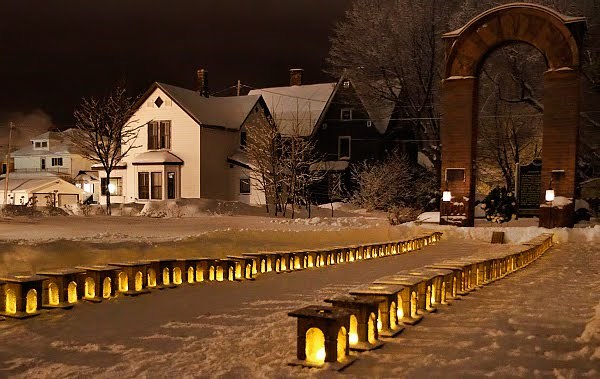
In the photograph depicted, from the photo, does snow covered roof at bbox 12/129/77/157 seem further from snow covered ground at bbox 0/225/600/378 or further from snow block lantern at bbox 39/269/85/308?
snow covered ground at bbox 0/225/600/378

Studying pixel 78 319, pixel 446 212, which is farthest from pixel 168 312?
pixel 446 212

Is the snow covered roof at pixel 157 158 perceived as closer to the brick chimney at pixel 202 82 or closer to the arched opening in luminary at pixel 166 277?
the brick chimney at pixel 202 82

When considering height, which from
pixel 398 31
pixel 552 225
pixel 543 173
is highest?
pixel 398 31

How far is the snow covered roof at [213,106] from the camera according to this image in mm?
36375

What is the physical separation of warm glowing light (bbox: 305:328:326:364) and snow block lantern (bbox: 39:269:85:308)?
3.86 metres

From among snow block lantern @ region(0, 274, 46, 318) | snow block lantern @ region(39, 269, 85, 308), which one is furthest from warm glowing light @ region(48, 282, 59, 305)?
snow block lantern @ region(0, 274, 46, 318)

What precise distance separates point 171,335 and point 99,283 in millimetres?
2315

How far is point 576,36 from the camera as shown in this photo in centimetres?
2239

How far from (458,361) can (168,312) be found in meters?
3.97

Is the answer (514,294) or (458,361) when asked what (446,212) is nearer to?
(514,294)

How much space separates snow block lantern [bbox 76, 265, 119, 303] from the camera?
7.95 m

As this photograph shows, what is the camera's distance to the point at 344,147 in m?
45.0

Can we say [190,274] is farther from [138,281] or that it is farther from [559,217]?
[559,217]

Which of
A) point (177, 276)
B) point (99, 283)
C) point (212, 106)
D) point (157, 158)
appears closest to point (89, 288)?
point (99, 283)
